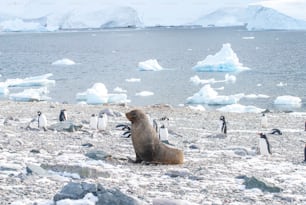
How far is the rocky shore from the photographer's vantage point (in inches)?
271

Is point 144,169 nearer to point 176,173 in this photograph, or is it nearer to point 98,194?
point 176,173

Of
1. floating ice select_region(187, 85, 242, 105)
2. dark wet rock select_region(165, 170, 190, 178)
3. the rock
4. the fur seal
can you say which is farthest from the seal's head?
→ floating ice select_region(187, 85, 242, 105)

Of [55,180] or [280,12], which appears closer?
[55,180]

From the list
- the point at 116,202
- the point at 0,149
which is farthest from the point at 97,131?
the point at 116,202

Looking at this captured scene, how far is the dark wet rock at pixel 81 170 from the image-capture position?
752 centimetres

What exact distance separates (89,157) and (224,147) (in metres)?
3.87

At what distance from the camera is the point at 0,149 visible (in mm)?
9586

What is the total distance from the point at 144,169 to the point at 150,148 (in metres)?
0.55

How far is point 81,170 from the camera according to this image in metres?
7.55

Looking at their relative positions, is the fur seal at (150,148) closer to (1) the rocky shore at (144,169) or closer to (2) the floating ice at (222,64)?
(1) the rocky shore at (144,169)

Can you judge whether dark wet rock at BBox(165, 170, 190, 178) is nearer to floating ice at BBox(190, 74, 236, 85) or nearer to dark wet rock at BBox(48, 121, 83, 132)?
dark wet rock at BBox(48, 121, 83, 132)

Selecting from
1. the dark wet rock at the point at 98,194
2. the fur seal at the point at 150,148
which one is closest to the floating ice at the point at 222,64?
the fur seal at the point at 150,148

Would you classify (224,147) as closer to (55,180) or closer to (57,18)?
(55,180)

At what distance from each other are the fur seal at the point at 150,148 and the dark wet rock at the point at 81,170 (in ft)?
4.38
